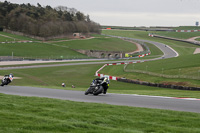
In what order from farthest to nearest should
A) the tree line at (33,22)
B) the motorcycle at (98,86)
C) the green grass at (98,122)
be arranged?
1. the tree line at (33,22)
2. the motorcycle at (98,86)
3. the green grass at (98,122)

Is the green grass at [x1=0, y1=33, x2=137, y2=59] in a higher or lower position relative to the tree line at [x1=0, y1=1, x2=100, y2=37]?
lower

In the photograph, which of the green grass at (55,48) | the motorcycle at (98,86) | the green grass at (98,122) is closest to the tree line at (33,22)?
the green grass at (55,48)

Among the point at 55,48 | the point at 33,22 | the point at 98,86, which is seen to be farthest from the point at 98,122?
the point at 33,22

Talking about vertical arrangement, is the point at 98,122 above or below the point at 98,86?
above

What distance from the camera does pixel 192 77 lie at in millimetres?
42188

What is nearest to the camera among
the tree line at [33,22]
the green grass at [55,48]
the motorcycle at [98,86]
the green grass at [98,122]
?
the green grass at [98,122]

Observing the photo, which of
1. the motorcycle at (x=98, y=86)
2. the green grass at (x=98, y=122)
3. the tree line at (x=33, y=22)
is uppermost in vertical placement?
the tree line at (x=33, y=22)

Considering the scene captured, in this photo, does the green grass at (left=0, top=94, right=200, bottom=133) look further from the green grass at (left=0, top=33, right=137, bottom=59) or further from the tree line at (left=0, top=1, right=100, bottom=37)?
the tree line at (left=0, top=1, right=100, bottom=37)

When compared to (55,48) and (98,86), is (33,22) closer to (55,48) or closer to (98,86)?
(55,48)

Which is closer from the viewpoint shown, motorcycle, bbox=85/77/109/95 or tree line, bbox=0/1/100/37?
→ motorcycle, bbox=85/77/109/95

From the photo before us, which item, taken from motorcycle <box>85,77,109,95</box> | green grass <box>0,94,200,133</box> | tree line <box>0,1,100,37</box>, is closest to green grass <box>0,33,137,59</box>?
tree line <box>0,1,100,37</box>

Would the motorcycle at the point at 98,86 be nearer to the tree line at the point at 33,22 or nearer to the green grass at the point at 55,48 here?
the green grass at the point at 55,48

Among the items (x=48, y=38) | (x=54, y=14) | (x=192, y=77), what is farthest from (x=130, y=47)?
(x=192, y=77)

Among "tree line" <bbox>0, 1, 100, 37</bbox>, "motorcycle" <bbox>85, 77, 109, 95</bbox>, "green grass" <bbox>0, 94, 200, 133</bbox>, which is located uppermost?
"tree line" <bbox>0, 1, 100, 37</bbox>
